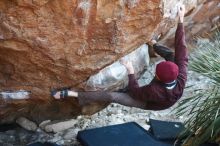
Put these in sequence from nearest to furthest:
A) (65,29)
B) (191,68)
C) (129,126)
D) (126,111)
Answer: (65,29) → (191,68) → (129,126) → (126,111)

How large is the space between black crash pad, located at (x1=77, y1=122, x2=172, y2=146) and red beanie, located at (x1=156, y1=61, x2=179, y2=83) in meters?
0.78

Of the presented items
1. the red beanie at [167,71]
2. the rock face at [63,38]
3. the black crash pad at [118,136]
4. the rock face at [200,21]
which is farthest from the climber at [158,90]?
the rock face at [200,21]

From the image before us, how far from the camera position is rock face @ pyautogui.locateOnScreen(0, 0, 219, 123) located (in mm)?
3719

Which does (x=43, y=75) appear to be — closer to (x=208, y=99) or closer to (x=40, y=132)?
(x=40, y=132)

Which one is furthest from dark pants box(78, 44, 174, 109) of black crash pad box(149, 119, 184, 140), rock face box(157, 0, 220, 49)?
rock face box(157, 0, 220, 49)

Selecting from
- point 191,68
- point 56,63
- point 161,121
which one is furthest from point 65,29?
point 161,121

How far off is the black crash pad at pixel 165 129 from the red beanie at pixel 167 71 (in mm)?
802

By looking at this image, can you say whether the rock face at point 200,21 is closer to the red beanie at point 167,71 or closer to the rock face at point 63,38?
the rock face at point 63,38

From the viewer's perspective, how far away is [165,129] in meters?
4.79

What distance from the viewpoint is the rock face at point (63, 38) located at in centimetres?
372

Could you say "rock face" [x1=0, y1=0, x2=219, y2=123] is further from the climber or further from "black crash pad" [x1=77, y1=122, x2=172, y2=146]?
"black crash pad" [x1=77, y1=122, x2=172, y2=146]

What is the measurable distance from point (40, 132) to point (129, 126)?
988 millimetres

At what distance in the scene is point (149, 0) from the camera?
3.99m

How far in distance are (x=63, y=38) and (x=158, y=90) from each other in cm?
99
